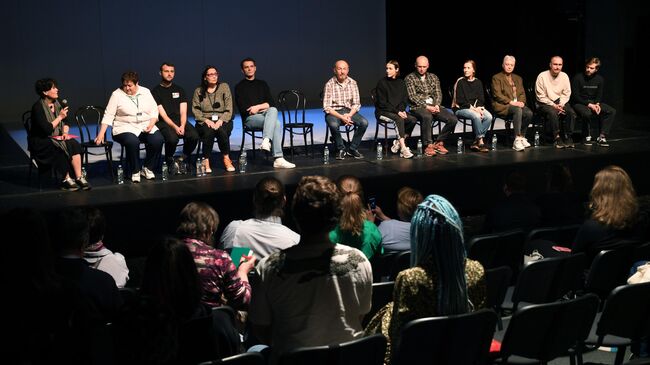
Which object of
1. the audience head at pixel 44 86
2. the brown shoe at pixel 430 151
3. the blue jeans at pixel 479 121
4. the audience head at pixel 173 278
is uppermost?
the audience head at pixel 44 86

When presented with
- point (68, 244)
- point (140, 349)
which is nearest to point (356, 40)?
point (68, 244)

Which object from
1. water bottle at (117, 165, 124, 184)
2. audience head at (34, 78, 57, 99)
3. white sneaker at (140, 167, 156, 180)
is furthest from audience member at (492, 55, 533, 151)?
audience head at (34, 78, 57, 99)

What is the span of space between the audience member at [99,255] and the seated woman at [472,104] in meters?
5.48

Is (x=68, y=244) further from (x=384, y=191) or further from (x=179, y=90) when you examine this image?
(x=179, y=90)

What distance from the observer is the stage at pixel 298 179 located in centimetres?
625

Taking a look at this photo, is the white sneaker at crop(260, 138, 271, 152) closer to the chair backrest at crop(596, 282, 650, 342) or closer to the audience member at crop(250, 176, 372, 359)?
the chair backrest at crop(596, 282, 650, 342)

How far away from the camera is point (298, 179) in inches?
284

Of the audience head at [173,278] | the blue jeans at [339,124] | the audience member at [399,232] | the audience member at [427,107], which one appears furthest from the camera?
the audience member at [427,107]

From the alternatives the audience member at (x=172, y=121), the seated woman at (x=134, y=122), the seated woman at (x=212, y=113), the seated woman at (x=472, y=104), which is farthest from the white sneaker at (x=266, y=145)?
the seated woman at (x=472, y=104)

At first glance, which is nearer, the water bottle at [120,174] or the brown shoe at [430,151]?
the water bottle at [120,174]

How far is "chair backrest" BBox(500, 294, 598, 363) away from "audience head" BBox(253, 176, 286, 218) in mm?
1462

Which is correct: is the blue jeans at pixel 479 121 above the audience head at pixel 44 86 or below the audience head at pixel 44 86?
below

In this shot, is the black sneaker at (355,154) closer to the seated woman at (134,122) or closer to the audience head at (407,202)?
the seated woman at (134,122)

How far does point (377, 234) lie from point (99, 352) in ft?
5.62
